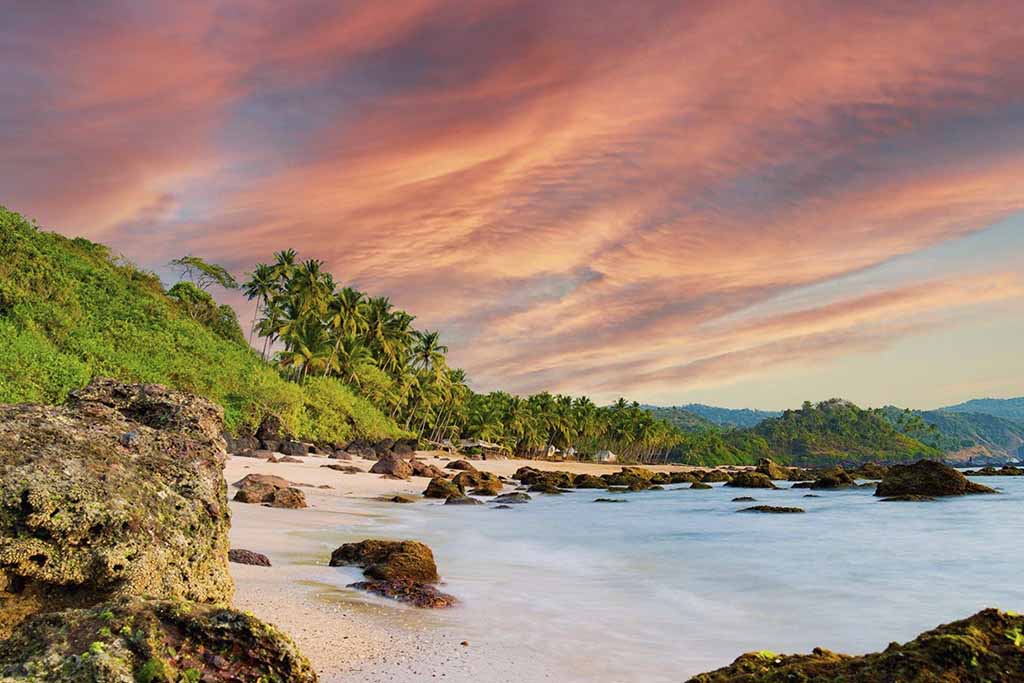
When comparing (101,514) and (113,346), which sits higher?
(113,346)

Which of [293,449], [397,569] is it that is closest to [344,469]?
[293,449]

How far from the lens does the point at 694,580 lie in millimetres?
13859

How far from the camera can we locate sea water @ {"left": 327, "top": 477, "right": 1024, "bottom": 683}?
8109 millimetres

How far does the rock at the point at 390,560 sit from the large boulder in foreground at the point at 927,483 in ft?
95.4

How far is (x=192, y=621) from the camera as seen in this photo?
3691 millimetres

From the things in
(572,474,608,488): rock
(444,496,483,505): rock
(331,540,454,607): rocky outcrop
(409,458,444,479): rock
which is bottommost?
(572,474,608,488): rock

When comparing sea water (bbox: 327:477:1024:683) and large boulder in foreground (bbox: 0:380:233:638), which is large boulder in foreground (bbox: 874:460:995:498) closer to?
sea water (bbox: 327:477:1024:683)

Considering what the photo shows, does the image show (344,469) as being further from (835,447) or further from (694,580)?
(835,447)

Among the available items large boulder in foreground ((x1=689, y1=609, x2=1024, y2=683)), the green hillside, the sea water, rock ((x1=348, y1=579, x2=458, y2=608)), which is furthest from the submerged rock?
the green hillside

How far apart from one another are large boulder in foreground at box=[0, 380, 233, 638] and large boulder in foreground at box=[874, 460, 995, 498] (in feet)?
110

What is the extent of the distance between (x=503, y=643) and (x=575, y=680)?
44.9 inches

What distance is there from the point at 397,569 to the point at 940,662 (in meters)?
7.33

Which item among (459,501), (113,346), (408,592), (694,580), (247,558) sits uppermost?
(113,346)

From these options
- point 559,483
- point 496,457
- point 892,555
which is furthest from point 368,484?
point 496,457
